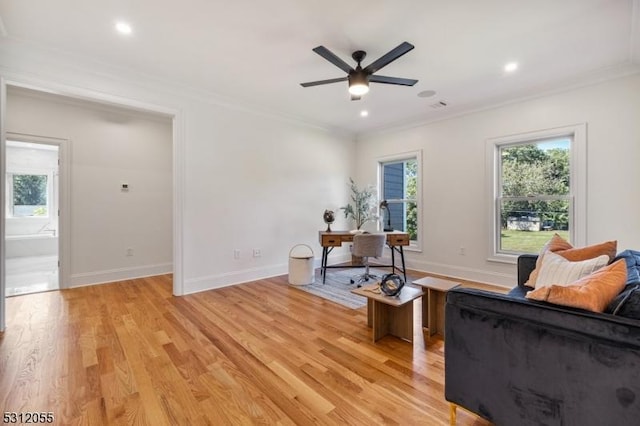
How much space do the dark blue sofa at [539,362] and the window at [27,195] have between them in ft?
→ 32.7

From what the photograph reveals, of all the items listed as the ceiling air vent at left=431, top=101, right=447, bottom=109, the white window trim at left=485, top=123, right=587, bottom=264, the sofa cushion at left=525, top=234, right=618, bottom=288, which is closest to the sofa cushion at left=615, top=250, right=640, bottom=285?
the sofa cushion at left=525, top=234, right=618, bottom=288

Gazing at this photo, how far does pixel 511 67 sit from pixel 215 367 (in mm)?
4191

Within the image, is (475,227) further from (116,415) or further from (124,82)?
(124,82)

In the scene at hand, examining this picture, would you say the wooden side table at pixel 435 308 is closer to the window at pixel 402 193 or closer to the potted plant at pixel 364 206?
the window at pixel 402 193

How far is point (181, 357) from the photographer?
7.08 feet

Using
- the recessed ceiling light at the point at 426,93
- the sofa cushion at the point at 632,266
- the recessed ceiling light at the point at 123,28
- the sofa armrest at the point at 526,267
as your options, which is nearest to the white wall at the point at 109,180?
the recessed ceiling light at the point at 123,28

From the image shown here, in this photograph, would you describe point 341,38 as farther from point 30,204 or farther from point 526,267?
point 30,204

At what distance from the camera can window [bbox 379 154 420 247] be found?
5152mm

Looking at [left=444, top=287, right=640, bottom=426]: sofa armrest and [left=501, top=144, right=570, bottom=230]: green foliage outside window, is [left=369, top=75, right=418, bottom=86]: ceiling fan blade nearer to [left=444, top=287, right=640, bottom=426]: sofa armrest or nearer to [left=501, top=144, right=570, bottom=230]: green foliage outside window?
[left=444, top=287, right=640, bottom=426]: sofa armrest

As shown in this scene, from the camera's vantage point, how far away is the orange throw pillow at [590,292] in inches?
45.6

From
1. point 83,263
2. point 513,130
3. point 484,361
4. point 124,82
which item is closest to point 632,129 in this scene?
point 513,130

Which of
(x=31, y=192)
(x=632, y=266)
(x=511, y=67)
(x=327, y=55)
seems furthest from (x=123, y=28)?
(x=31, y=192)

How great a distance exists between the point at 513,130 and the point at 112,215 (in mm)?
6194

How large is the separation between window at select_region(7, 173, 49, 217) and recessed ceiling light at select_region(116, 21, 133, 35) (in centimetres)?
719
